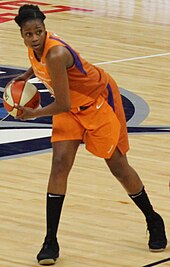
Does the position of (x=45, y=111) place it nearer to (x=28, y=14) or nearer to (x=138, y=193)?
(x=28, y=14)

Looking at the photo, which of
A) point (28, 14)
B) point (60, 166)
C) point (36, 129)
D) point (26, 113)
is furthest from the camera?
point (36, 129)

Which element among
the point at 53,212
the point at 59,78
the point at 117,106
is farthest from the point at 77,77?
the point at 53,212

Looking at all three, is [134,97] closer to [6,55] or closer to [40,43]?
[6,55]

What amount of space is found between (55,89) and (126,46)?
7.46m

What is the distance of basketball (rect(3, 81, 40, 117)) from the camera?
576 cm

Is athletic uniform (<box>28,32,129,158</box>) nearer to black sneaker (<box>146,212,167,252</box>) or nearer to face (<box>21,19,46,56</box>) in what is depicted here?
face (<box>21,19,46,56</box>)

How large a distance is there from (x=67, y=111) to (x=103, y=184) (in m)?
1.91

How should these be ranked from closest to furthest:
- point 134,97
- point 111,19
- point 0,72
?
point 134,97
point 0,72
point 111,19

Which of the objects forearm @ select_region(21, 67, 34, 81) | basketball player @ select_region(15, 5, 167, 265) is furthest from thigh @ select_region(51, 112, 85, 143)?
forearm @ select_region(21, 67, 34, 81)

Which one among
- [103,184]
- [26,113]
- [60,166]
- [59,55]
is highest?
[59,55]

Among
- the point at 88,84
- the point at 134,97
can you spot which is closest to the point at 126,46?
the point at 134,97

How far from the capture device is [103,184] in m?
7.47

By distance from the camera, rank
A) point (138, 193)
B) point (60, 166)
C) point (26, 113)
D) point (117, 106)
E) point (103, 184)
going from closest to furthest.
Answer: point (26, 113) → point (60, 166) → point (117, 106) → point (138, 193) → point (103, 184)

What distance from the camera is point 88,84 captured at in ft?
19.0
